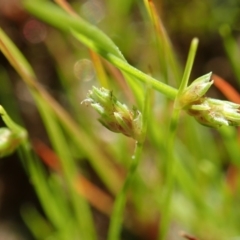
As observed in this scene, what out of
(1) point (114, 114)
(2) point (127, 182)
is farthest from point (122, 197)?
(1) point (114, 114)

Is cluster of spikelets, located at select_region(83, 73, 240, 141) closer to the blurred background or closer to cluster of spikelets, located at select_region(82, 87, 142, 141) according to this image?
cluster of spikelets, located at select_region(82, 87, 142, 141)

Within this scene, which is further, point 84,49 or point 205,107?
point 84,49

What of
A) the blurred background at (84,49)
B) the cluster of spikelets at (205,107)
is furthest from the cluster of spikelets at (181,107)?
the blurred background at (84,49)

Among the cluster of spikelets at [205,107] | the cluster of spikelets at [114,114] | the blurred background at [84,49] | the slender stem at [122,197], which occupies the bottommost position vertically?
the slender stem at [122,197]

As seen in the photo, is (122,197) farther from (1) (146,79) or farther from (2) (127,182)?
(1) (146,79)

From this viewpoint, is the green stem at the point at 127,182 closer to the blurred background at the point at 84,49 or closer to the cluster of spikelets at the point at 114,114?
the cluster of spikelets at the point at 114,114

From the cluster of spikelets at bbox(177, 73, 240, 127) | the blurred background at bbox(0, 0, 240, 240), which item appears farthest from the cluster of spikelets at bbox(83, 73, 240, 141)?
the blurred background at bbox(0, 0, 240, 240)
